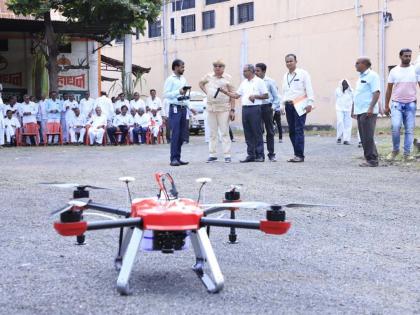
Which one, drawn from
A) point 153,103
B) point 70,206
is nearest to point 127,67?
point 153,103

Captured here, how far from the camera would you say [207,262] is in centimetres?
442

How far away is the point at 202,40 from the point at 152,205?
1483 inches

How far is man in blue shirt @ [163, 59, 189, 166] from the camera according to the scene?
41.4 feet

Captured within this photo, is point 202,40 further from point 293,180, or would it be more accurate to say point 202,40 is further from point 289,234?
point 289,234

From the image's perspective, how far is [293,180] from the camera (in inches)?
408

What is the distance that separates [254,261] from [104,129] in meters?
18.0

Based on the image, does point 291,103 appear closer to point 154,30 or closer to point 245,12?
point 245,12

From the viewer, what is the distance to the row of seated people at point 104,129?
22.8 meters

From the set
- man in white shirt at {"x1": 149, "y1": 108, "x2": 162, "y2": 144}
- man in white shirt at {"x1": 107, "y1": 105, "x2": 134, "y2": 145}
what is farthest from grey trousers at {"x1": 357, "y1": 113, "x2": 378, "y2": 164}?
man in white shirt at {"x1": 107, "y1": 105, "x2": 134, "y2": 145}

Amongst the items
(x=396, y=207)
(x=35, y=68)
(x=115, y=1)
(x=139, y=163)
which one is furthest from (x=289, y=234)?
(x=35, y=68)

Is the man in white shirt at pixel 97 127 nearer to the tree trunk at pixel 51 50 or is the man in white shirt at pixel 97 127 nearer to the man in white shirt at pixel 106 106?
the man in white shirt at pixel 106 106

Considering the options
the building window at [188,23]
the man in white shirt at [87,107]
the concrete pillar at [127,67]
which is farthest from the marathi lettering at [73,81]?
the building window at [188,23]

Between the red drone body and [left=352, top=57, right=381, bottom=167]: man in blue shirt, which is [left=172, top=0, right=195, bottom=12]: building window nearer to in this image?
[left=352, top=57, right=381, bottom=167]: man in blue shirt

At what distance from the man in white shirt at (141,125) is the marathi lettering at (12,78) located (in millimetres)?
5815
